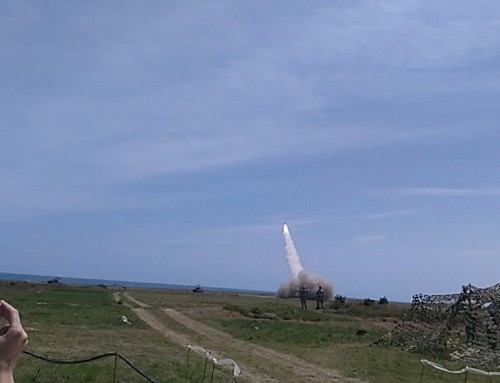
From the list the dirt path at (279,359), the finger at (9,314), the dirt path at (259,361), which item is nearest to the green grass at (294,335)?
the dirt path at (279,359)

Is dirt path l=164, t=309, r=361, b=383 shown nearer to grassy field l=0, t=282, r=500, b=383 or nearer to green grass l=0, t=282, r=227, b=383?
grassy field l=0, t=282, r=500, b=383

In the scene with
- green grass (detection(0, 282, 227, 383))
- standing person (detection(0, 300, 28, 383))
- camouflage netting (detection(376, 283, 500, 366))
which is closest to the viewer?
standing person (detection(0, 300, 28, 383))

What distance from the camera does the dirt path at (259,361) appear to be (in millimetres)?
18188

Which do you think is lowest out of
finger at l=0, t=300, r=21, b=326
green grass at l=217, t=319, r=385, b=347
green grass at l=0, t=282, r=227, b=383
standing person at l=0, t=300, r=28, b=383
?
green grass at l=0, t=282, r=227, b=383

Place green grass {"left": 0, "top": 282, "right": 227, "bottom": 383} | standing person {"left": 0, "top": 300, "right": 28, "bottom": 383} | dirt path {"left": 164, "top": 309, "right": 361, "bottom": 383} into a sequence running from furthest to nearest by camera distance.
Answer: dirt path {"left": 164, "top": 309, "right": 361, "bottom": 383} → green grass {"left": 0, "top": 282, "right": 227, "bottom": 383} → standing person {"left": 0, "top": 300, "right": 28, "bottom": 383}

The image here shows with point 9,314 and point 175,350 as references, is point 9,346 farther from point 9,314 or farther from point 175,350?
point 175,350

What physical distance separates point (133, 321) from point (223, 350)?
11842mm

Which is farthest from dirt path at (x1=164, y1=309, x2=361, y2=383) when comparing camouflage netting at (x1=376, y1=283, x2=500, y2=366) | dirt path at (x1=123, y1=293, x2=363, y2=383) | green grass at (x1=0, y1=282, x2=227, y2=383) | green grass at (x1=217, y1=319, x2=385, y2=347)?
camouflage netting at (x1=376, y1=283, x2=500, y2=366)

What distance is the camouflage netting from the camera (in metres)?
25.7

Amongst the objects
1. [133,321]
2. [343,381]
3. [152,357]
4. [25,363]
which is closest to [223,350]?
[152,357]

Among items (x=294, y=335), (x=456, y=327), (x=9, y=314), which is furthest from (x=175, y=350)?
(x=9, y=314)

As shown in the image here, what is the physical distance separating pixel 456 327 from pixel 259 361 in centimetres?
1035

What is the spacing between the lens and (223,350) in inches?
943

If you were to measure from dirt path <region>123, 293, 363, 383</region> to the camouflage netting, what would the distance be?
5870 millimetres
